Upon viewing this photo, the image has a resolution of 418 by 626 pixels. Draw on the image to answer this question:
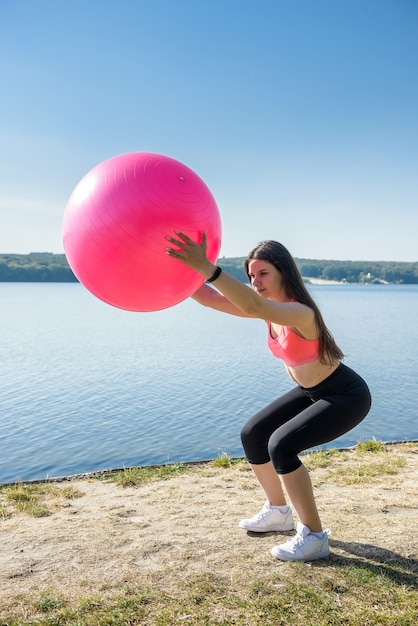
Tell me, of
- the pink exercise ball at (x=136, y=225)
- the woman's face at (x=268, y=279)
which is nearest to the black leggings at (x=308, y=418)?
the woman's face at (x=268, y=279)

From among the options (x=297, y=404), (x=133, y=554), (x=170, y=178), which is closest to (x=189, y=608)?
(x=133, y=554)

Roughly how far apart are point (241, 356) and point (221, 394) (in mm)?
5980

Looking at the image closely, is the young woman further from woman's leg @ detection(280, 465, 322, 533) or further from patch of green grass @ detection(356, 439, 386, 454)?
patch of green grass @ detection(356, 439, 386, 454)

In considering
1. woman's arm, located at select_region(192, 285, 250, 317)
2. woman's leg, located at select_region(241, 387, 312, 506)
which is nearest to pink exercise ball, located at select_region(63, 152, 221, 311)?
woman's arm, located at select_region(192, 285, 250, 317)

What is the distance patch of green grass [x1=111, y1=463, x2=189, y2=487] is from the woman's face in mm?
2453

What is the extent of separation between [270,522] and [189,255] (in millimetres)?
1975

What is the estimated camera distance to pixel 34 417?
10.5 metres

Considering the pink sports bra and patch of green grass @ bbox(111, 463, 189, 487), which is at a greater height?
the pink sports bra

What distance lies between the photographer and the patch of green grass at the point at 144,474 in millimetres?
5277

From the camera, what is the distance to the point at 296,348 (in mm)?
3562

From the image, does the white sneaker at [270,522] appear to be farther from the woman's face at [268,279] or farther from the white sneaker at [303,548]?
the woman's face at [268,279]

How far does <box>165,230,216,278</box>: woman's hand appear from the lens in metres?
3.11

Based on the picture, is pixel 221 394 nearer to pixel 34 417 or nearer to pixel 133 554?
pixel 34 417

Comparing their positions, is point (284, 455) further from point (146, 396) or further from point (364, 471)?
point (146, 396)
